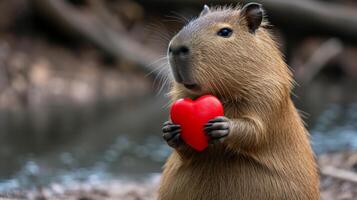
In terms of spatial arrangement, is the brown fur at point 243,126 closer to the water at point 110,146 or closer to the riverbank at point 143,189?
the riverbank at point 143,189

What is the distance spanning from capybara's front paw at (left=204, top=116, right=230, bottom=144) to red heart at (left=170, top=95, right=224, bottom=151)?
0.03 meters

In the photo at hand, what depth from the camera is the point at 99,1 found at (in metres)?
11.6

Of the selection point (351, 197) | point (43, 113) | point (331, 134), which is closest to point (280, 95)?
point (351, 197)

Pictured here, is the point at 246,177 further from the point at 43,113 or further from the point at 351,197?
the point at 43,113

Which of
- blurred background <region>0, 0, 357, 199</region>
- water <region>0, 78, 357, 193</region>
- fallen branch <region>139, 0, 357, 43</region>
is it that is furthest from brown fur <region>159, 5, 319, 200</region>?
fallen branch <region>139, 0, 357, 43</region>

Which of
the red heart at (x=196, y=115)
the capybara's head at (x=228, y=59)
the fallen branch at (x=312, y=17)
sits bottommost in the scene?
the red heart at (x=196, y=115)

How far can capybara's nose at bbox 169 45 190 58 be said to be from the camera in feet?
10.2

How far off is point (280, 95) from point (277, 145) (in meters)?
0.22

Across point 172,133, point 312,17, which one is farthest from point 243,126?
point 312,17

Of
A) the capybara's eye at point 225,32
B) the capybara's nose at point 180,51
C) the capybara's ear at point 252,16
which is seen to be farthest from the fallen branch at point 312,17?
the capybara's nose at point 180,51

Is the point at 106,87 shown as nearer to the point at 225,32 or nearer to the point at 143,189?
the point at 143,189

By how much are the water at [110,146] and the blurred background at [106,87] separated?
10 millimetres

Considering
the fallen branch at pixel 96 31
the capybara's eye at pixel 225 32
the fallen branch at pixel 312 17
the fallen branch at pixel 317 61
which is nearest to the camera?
the capybara's eye at pixel 225 32

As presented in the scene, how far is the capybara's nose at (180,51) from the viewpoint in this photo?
3109 millimetres
